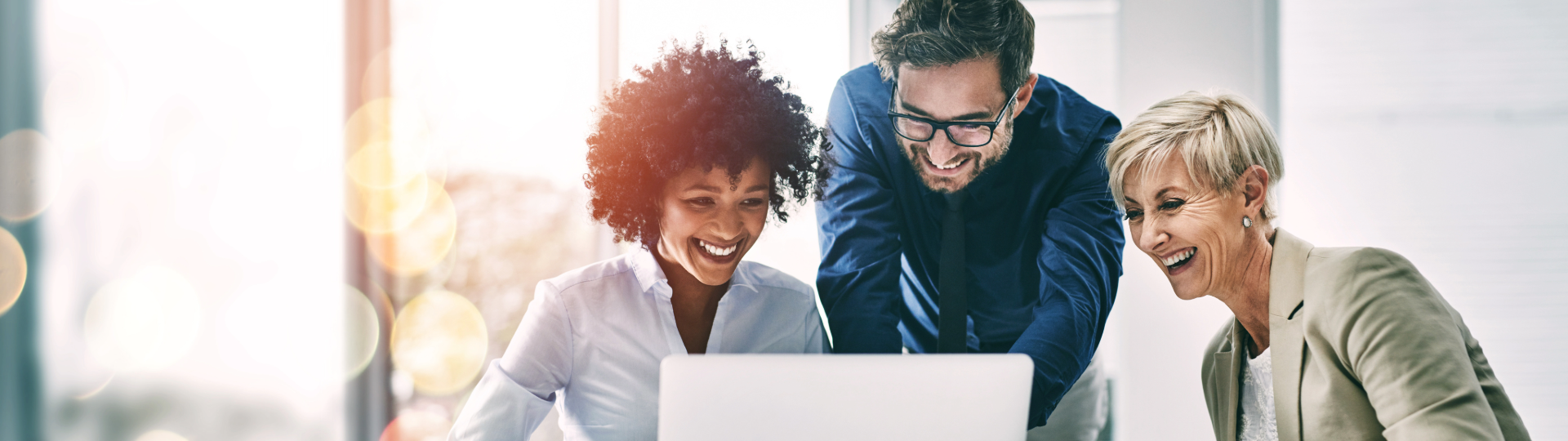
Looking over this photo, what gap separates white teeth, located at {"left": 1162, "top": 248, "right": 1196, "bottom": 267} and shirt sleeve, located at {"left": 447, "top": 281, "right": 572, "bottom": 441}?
1.42m

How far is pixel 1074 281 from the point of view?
1726 millimetres

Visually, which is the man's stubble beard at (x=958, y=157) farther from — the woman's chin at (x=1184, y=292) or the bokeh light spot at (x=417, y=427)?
the bokeh light spot at (x=417, y=427)

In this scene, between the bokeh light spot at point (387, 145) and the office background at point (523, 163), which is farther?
the bokeh light spot at point (387, 145)

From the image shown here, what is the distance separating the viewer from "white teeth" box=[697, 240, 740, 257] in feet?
5.68

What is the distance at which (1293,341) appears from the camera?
4.77ft

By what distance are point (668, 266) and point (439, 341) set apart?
787 mm

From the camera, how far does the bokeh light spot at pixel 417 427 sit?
2.04 metres

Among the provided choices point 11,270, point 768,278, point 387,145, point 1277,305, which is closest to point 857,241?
point 768,278

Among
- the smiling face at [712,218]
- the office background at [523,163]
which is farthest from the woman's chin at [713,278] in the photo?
the office background at [523,163]

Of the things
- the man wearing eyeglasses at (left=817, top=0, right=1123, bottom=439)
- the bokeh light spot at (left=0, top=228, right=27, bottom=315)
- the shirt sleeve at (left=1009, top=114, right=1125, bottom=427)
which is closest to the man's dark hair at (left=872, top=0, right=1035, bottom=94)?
the man wearing eyeglasses at (left=817, top=0, right=1123, bottom=439)

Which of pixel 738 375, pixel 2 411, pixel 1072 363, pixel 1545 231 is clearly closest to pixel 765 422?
pixel 738 375

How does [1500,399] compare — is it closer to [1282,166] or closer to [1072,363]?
[1282,166]

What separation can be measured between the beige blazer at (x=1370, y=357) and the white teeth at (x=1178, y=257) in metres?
0.16

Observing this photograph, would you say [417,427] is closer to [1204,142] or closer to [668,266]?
[668,266]
